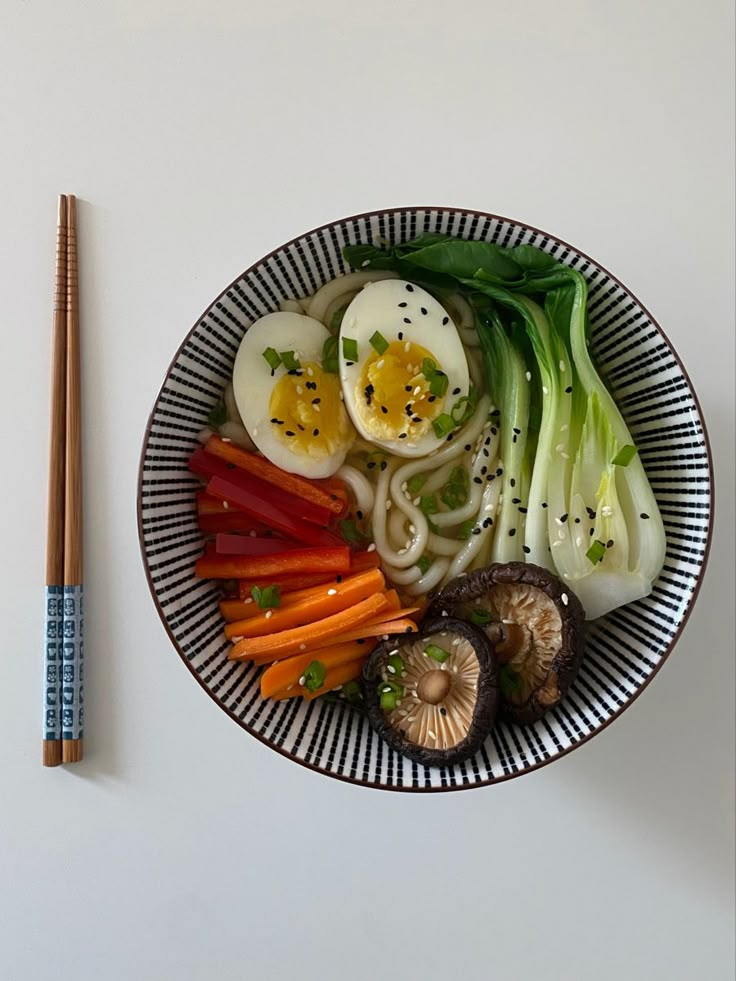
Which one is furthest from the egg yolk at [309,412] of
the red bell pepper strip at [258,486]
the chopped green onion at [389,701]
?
the chopped green onion at [389,701]

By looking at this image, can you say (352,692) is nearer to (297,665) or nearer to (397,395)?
(297,665)

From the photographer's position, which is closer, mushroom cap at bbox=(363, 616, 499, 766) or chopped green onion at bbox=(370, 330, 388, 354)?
mushroom cap at bbox=(363, 616, 499, 766)

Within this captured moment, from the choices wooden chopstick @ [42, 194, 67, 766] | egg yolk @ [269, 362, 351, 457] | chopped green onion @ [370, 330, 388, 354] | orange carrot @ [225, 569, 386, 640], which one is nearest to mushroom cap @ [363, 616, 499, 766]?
orange carrot @ [225, 569, 386, 640]

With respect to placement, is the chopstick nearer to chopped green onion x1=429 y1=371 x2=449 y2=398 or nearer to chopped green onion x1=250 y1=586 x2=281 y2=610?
chopped green onion x1=250 y1=586 x2=281 y2=610

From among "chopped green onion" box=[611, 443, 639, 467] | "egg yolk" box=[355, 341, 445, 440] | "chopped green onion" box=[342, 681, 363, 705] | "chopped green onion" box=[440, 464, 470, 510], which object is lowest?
"chopped green onion" box=[342, 681, 363, 705]

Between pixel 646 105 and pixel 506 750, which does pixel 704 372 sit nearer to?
pixel 646 105

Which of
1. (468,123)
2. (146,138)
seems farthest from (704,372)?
(146,138)

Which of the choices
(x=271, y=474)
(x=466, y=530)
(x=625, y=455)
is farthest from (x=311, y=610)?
(x=625, y=455)

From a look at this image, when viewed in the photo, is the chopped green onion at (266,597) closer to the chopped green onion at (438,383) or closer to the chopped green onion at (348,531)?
the chopped green onion at (348,531)
